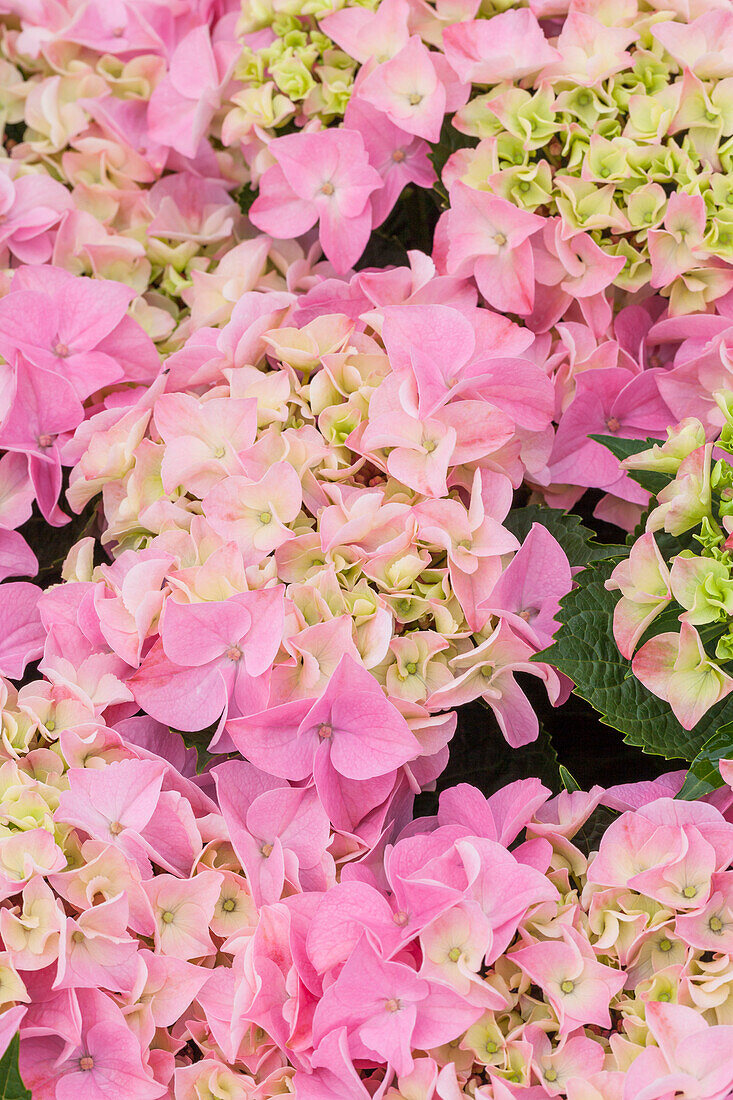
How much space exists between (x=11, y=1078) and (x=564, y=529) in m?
0.48

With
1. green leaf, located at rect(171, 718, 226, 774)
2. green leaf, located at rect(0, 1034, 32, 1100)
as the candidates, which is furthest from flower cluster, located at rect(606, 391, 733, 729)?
green leaf, located at rect(0, 1034, 32, 1100)

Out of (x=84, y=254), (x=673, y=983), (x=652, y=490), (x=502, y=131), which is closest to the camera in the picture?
(x=673, y=983)

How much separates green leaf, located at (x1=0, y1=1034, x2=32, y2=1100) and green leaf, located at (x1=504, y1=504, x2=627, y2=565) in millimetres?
450

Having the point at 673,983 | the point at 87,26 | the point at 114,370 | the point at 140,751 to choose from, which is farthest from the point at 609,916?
the point at 87,26

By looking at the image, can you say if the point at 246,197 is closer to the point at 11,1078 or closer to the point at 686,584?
the point at 686,584

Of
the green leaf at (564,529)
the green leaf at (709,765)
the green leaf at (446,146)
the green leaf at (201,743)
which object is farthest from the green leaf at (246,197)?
the green leaf at (709,765)

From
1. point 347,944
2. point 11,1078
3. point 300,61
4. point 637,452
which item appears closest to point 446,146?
point 300,61

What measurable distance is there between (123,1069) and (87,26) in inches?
33.9

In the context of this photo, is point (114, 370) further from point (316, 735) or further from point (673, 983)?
point (673, 983)

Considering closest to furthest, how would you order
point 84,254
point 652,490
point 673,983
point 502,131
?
point 673,983 < point 652,490 < point 502,131 < point 84,254

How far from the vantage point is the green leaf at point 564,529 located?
0.80m

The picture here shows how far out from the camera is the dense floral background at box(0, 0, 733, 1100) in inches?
24.9

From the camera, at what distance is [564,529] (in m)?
0.81

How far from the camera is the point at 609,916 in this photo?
0.64 metres
